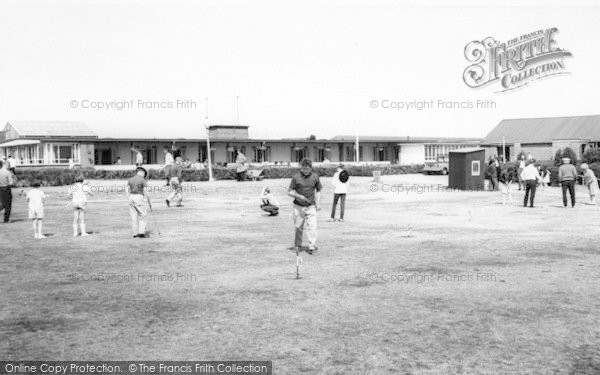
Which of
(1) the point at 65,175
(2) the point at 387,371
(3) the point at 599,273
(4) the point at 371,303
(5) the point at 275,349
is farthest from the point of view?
(1) the point at 65,175

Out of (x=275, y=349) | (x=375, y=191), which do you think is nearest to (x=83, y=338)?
(x=275, y=349)

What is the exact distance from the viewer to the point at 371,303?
8.08 m

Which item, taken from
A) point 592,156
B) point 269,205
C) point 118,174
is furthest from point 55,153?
point 592,156

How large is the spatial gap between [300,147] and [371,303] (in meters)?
51.0

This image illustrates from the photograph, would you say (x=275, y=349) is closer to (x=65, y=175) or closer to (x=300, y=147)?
(x=65, y=175)

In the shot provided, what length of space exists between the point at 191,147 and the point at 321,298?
46.4m

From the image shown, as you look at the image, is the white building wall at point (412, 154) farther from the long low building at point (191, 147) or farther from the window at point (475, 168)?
the window at point (475, 168)

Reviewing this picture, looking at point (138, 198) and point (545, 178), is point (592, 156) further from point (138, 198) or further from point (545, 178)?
point (138, 198)

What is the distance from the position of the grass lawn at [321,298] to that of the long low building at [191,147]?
1321 inches

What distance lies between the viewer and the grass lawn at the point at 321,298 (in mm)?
6125

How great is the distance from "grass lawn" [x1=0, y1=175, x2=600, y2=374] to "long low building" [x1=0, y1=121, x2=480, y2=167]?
33.5m

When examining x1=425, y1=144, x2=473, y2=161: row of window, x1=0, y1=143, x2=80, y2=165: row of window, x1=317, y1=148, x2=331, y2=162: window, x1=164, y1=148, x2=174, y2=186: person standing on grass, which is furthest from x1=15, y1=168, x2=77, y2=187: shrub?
x1=425, y1=144, x2=473, y2=161: row of window

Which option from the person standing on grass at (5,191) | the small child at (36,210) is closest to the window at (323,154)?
the person standing on grass at (5,191)

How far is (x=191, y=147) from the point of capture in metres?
53.5
